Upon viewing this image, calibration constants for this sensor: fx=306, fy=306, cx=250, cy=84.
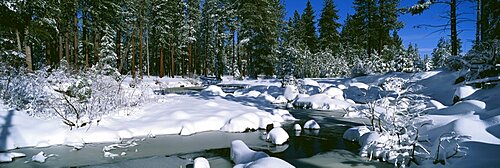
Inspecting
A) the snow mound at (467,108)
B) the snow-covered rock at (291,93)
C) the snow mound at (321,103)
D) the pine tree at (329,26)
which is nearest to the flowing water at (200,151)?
the snow mound at (467,108)

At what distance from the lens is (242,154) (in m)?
6.52

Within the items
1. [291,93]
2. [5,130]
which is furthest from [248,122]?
[291,93]

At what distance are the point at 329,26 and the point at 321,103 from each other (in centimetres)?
2642

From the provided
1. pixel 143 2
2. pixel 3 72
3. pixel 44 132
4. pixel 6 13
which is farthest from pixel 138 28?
pixel 44 132

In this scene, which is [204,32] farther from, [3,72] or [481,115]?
[481,115]

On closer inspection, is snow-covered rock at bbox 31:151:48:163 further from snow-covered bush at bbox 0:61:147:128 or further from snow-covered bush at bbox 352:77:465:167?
snow-covered bush at bbox 352:77:465:167

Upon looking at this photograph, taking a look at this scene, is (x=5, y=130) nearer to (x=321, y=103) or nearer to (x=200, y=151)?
(x=200, y=151)

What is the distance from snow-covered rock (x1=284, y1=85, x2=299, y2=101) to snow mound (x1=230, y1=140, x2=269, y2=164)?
11470mm

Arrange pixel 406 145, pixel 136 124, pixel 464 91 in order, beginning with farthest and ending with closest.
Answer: pixel 464 91 → pixel 136 124 → pixel 406 145

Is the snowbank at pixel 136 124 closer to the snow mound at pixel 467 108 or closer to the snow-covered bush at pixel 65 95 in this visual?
the snow-covered bush at pixel 65 95

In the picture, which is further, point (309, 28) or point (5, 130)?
point (309, 28)

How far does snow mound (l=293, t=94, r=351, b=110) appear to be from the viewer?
1512 cm

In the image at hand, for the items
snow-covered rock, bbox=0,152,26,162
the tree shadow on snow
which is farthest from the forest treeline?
snow-covered rock, bbox=0,152,26,162

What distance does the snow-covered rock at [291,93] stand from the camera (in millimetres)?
18263
